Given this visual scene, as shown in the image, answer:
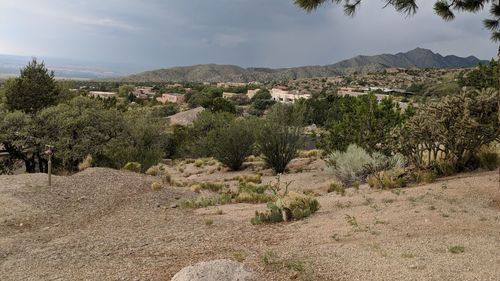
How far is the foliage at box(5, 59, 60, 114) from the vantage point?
31688 millimetres

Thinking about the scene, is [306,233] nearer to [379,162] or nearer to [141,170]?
[379,162]

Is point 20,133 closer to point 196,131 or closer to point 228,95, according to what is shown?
point 196,131

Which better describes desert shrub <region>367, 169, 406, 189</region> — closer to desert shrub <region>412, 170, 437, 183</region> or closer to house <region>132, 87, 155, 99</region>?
desert shrub <region>412, 170, 437, 183</region>

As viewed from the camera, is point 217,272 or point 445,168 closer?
point 217,272

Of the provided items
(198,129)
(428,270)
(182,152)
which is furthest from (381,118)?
(198,129)

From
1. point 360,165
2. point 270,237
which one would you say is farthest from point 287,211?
point 360,165

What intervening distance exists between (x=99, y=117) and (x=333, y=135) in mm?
12773

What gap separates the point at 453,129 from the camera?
39.2ft

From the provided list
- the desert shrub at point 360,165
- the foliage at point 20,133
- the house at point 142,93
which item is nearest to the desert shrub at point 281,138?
the desert shrub at point 360,165

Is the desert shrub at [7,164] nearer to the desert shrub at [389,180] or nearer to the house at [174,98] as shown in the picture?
the desert shrub at [389,180]

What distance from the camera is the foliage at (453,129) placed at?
1159cm

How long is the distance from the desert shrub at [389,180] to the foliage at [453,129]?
77 cm

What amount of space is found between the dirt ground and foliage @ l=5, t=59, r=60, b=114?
2203 cm

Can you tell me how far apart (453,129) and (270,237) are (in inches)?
278
